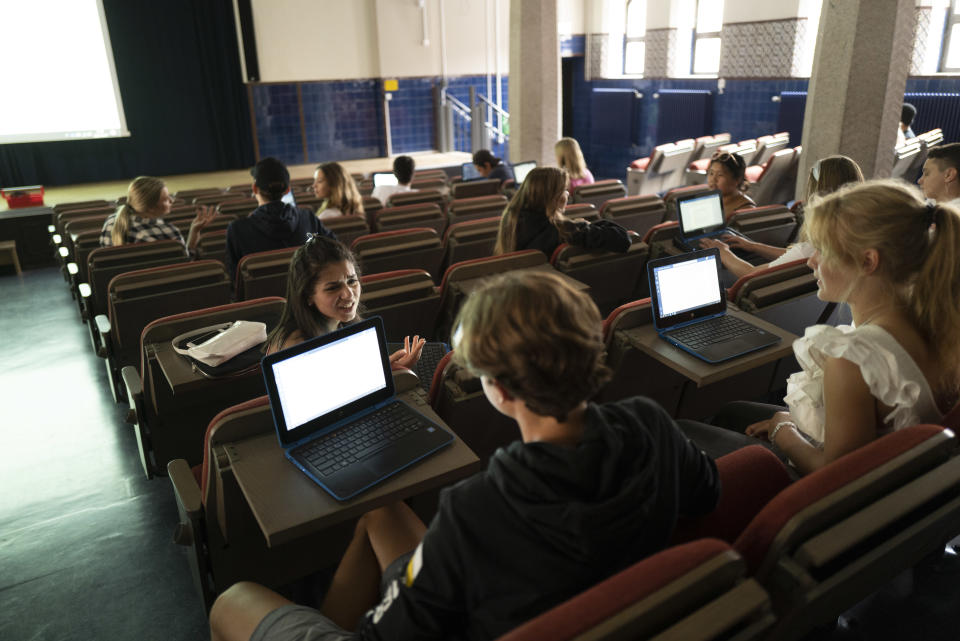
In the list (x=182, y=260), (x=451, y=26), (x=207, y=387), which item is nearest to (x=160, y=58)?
(x=451, y=26)

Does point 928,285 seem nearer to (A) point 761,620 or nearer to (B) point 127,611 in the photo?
(A) point 761,620

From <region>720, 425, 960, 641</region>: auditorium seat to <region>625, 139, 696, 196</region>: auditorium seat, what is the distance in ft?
24.0

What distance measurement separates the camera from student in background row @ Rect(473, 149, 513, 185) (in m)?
6.70

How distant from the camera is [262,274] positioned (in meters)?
3.44

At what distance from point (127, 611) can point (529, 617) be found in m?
1.76

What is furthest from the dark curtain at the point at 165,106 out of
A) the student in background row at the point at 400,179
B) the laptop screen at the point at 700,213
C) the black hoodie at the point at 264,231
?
the laptop screen at the point at 700,213

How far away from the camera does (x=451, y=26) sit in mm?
11289

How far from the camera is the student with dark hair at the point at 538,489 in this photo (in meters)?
1.03

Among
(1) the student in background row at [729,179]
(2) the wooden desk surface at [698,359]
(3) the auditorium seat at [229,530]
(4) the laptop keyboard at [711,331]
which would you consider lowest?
(3) the auditorium seat at [229,530]

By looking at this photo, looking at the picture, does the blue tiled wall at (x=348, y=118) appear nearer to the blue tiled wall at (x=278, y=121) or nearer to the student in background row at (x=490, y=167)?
the blue tiled wall at (x=278, y=121)

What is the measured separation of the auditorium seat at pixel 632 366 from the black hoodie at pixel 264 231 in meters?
2.01

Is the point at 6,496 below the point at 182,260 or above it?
below

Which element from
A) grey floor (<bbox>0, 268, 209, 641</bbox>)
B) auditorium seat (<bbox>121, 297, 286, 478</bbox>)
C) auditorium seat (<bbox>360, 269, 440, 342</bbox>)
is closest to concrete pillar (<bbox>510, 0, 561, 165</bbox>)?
auditorium seat (<bbox>360, 269, 440, 342</bbox>)

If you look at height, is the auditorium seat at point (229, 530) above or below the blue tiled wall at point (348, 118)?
below
